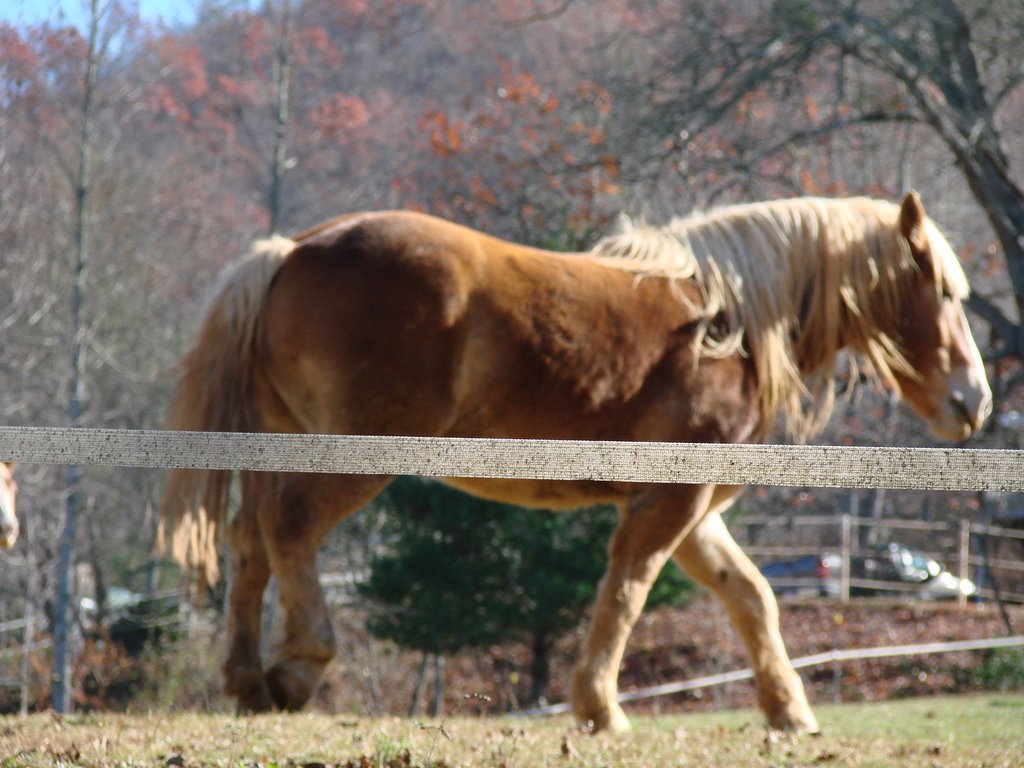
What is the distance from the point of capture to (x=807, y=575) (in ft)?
66.5

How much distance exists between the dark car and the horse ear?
13.1 m

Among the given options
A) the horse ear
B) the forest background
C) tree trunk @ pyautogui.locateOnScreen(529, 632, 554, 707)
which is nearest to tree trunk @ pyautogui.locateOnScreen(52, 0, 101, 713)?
the forest background

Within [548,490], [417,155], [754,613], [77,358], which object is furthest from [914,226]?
[417,155]

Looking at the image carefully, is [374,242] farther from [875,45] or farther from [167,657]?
[167,657]

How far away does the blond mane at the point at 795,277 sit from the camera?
5.25 meters

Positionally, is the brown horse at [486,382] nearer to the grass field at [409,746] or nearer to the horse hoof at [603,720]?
the horse hoof at [603,720]

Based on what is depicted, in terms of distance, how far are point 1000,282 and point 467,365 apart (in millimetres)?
22159

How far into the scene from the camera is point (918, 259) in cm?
554

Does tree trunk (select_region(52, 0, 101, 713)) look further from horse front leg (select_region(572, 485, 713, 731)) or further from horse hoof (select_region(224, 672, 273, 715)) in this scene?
horse front leg (select_region(572, 485, 713, 731))

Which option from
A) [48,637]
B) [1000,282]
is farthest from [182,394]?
[1000,282]

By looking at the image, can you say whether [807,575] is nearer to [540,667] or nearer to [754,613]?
[540,667]

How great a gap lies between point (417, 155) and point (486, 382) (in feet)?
50.0

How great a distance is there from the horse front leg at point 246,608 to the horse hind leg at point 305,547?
14cm

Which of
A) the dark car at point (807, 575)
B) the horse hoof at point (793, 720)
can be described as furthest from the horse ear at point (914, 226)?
the dark car at point (807, 575)
